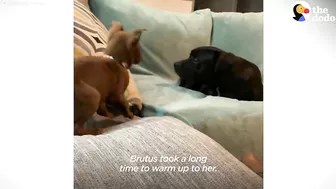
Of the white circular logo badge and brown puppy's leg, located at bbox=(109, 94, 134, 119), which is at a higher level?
the white circular logo badge

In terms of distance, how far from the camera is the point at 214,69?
Answer: 3.06ft

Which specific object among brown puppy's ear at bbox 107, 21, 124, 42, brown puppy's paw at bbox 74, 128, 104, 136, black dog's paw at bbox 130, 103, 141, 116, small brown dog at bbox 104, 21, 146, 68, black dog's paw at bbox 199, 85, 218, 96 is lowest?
brown puppy's paw at bbox 74, 128, 104, 136

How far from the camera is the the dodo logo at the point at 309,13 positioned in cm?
94

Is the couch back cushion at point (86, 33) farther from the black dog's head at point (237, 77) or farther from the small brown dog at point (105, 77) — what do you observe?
the black dog's head at point (237, 77)

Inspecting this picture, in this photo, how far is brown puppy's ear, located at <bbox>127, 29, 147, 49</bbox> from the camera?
908 mm

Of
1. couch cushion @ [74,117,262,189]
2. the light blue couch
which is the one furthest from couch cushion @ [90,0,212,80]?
couch cushion @ [74,117,262,189]

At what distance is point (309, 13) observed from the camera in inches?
37.1

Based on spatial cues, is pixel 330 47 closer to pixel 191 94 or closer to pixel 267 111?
pixel 267 111

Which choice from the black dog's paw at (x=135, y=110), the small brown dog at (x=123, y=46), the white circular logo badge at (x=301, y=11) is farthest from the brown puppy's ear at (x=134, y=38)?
the white circular logo badge at (x=301, y=11)

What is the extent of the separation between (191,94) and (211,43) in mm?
108

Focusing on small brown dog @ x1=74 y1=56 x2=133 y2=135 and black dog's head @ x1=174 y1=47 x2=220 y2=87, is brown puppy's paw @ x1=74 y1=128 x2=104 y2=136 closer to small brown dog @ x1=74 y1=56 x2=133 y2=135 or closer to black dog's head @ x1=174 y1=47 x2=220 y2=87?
small brown dog @ x1=74 y1=56 x2=133 y2=135

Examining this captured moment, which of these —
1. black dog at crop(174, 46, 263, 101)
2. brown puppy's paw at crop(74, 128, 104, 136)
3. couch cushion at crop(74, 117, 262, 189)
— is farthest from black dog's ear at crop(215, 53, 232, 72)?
brown puppy's paw at crop(74, 128, 104, 136)

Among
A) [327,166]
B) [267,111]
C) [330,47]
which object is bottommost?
[327,166]
